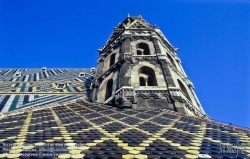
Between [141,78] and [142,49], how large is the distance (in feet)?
11.4

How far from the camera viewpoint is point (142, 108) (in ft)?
37.2

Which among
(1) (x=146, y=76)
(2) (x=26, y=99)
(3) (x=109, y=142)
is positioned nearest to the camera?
(3) (x=109, y=142)

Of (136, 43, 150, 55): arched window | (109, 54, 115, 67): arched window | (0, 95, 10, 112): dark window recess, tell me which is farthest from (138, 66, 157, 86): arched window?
(0, 95, 10, 112): dark window recess

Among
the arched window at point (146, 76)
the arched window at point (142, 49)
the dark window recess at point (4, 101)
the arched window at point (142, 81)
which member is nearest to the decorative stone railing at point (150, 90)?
the arched window at point (146, 76)

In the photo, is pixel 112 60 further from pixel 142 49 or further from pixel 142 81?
pixel 142 81

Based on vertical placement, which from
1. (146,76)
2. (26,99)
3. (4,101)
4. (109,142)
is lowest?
(109,142)

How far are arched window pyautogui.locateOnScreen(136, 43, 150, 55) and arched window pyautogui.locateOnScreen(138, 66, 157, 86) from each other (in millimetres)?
2220

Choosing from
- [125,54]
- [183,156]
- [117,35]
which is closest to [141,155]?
[183,156]

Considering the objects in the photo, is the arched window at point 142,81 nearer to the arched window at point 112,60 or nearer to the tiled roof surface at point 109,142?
the arched window at point 112,60

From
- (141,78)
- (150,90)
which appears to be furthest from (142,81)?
(150,90)

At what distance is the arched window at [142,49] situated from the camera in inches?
659

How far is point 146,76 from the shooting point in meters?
14.3

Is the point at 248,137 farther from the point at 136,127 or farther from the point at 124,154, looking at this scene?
the point at 124,154

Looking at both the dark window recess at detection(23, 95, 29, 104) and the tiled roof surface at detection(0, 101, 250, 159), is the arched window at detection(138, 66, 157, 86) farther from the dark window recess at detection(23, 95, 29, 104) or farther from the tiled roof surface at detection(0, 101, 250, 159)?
the tiled roof surface at detection(0, 101, 250, 159)
